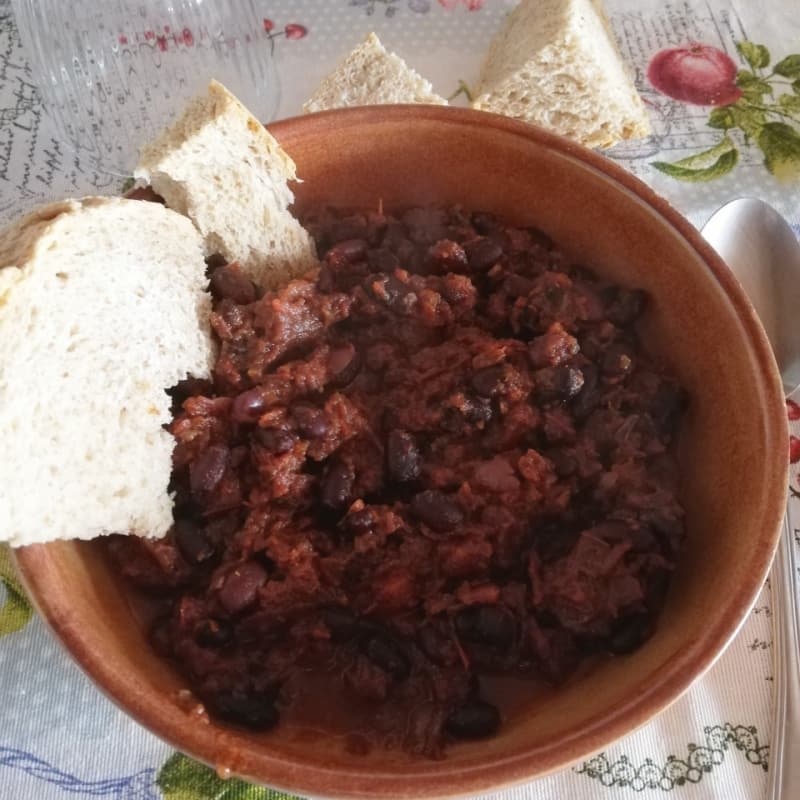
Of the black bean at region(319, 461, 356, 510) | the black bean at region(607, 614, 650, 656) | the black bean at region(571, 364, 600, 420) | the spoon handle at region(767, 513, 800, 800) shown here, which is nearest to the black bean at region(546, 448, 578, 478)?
the black bean at region(571, 364, 600, 420)

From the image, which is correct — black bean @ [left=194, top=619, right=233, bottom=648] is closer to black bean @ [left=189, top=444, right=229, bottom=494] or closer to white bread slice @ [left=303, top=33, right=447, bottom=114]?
black bean @ [left=189, top=444, right=229, bottom=494]

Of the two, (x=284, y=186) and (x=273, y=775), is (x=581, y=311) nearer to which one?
(x=284, y=186)

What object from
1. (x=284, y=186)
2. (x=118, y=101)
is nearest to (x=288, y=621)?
(x=284, y=186)

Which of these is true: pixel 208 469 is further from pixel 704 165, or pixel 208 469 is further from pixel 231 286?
pixel 704 165

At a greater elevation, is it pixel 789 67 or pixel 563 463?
pixel 789 67

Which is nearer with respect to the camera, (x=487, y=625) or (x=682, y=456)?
(x=487, y=625)

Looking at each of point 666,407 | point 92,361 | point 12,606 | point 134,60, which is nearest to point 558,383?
point 666,407

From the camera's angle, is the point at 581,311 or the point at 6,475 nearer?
the point at 6,475

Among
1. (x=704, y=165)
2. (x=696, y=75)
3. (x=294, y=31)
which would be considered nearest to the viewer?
(x=704, y=165)
